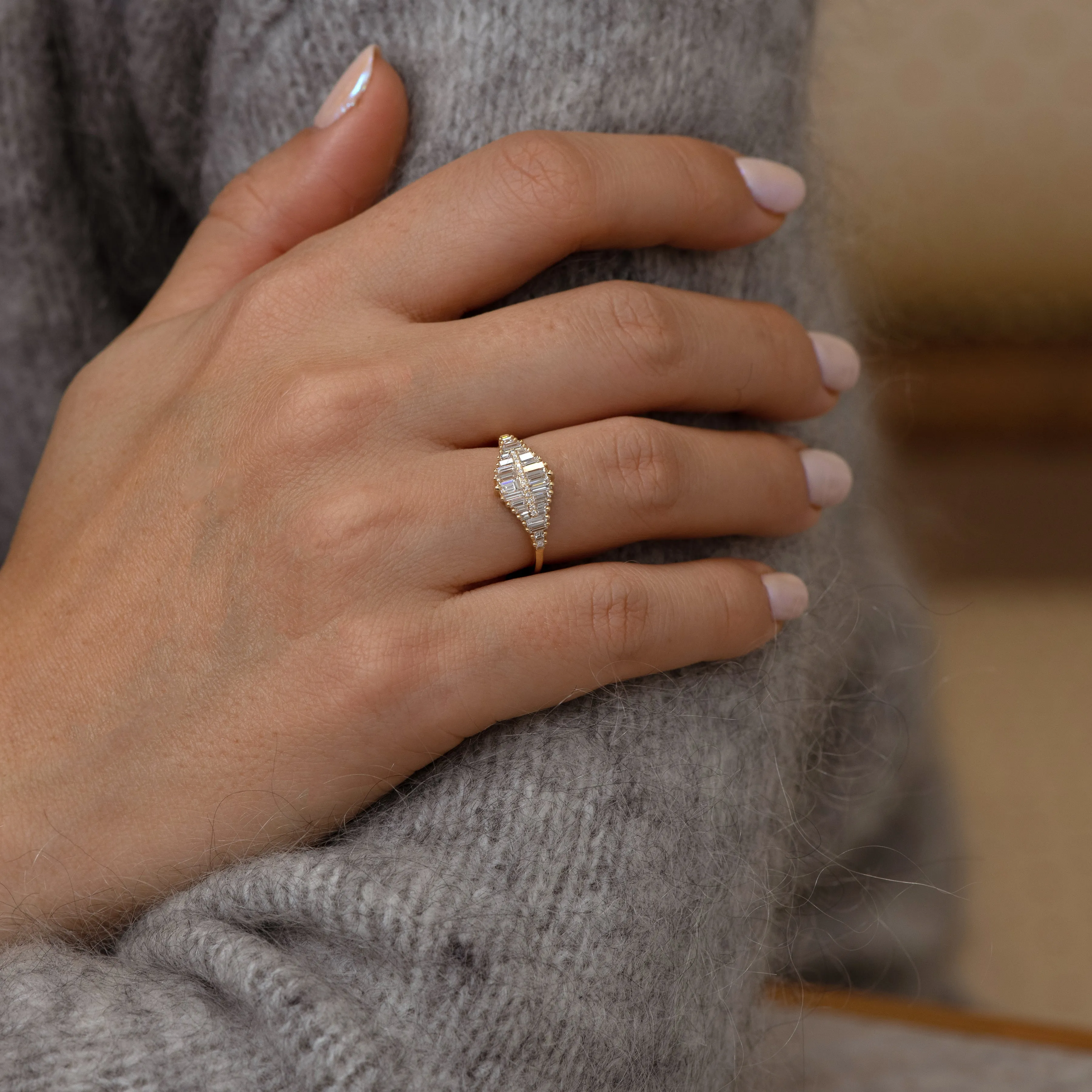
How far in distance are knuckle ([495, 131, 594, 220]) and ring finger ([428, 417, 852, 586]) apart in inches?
4.8

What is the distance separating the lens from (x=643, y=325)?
51cm

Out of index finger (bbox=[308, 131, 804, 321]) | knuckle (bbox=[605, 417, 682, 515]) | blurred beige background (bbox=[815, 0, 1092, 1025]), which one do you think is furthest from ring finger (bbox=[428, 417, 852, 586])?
blurred beige background (bbox=[815, 0, 1092, 1025])

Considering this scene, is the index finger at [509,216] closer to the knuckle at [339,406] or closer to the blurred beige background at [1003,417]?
the knuckle at [339,406]

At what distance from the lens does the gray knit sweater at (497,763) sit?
40 centimetres

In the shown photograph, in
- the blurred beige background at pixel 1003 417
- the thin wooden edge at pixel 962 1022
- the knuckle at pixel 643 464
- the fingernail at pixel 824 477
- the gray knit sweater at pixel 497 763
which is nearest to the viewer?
the gray knit sweater at pixel 497 763

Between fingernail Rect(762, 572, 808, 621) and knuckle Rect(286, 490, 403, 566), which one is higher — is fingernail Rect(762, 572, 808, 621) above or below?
below

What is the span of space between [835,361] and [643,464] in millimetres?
204

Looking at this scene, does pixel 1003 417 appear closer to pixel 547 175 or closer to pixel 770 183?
pixel 770 183

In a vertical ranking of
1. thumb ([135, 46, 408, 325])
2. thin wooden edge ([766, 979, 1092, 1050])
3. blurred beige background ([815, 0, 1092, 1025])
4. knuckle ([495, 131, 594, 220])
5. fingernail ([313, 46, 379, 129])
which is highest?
fingernail ([313, 46, 379, 129])

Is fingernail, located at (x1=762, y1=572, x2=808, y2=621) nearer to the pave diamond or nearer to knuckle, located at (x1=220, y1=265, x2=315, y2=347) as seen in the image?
the pave diamond

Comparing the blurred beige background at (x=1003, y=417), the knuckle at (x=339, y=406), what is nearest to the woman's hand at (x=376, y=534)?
the knuckle at (x=339, y=406)

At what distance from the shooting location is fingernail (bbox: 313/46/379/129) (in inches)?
22.5

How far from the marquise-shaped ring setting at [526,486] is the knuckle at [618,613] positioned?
0.04 meters

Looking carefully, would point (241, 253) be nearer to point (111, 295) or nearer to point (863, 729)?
point (111, 295)
